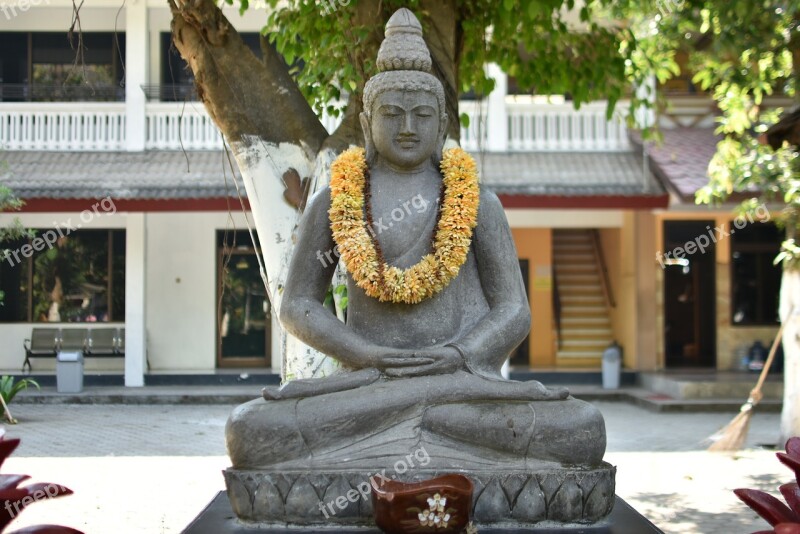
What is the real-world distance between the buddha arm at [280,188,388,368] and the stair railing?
44.7 feet

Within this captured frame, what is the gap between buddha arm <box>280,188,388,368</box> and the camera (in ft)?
14.2

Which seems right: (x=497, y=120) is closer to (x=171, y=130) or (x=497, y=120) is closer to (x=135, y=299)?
(x=171, y=130)

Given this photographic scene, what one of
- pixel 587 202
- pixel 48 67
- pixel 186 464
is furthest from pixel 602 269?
pixel 48 67

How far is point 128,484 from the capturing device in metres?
8.71

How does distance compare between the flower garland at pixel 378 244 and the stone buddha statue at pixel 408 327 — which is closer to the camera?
the stone buddha statue at pixel 408 327

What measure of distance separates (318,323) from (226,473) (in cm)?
77

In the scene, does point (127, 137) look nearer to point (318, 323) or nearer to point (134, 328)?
point (134, 328)

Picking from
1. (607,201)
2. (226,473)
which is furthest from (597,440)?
(607,201)

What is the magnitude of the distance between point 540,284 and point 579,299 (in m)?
0.91

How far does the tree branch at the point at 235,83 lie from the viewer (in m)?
6.34

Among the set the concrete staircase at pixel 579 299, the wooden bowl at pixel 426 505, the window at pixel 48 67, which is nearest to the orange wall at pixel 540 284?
the concrete staircase at pixel 579 299

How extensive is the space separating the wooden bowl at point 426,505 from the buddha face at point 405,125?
1.62 m

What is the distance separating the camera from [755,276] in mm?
17016

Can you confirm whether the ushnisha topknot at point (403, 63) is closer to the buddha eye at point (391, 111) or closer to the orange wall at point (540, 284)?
the buddha eye at point (391, 111)
